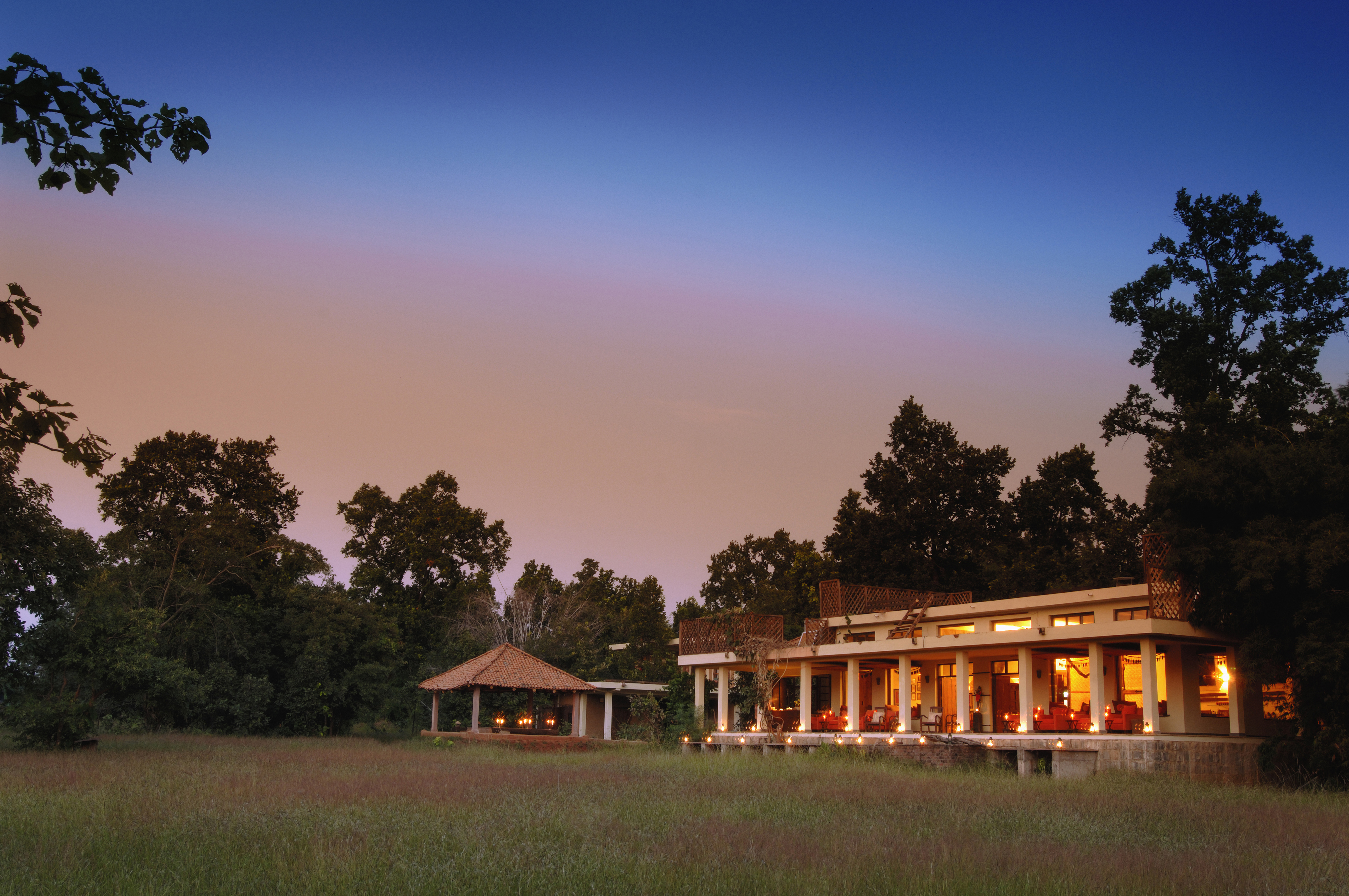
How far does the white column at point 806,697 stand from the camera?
31.4 meters

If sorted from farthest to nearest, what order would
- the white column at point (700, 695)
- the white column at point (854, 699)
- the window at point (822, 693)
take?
the window at point (822, 693)
the white column at point (700, 695)
the white column at point (854, 699)

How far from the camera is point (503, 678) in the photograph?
34.9 meters

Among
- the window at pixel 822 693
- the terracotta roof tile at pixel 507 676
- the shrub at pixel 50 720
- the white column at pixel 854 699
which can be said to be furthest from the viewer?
the window at pixel 822 693

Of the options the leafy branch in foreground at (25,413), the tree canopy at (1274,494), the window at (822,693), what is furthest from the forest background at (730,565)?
the leafy branch in foreground at (25,413)

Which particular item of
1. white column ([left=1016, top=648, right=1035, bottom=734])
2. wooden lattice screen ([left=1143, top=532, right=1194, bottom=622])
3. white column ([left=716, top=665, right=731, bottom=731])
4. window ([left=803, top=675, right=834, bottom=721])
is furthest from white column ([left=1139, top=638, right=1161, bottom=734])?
window ([left=803, top=675, right=834, bottom=721])

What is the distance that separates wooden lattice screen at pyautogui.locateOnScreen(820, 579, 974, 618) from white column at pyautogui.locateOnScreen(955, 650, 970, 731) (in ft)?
18.9

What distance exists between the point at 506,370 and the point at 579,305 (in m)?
4.24

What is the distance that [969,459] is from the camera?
146 feet

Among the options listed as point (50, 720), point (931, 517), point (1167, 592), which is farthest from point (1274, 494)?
point (50, 720)

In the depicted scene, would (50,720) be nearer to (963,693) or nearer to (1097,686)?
(963,693)

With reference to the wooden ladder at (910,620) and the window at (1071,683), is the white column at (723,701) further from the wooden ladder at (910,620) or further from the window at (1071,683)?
the window at (1071,683)

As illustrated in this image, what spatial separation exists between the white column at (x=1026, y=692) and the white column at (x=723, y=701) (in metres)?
11.3

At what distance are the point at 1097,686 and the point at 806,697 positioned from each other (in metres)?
10.2

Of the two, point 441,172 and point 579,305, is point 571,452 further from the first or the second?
point 441,172
